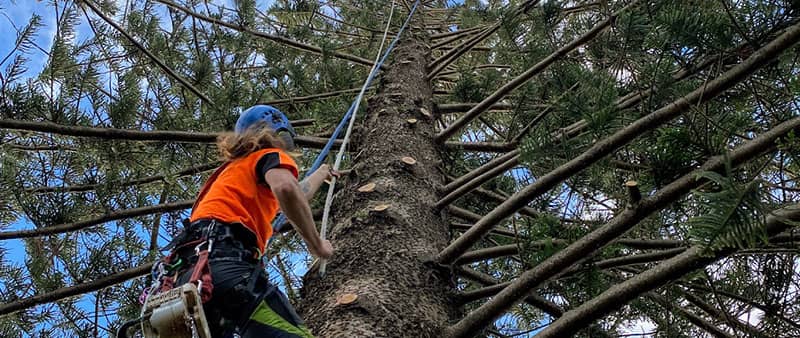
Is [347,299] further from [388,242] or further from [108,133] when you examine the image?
[108,133]

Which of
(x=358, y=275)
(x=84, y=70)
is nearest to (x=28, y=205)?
(x=84, y=70)

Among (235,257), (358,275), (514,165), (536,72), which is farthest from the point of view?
(536,72)

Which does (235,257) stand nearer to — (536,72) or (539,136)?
(539,136)

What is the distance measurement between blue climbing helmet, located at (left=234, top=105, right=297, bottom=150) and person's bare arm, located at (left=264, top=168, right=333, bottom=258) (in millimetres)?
348

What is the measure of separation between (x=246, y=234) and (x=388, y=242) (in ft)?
1.70

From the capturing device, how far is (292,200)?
174 centimetres

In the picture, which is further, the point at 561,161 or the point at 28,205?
the point at 28,205

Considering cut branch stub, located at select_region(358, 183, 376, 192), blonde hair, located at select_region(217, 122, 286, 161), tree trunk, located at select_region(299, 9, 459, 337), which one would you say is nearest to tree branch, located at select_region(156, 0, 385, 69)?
tree trunk, located at select_region(299, 9, 459, 337)

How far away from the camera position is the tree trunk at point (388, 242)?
1885 mm

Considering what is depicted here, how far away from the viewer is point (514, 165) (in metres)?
2.41

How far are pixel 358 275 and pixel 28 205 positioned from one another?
A: 1588mm

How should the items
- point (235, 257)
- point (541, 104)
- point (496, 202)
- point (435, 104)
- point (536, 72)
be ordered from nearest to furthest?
point (235, 257)
point (536, 72)
point (541, 104)
point (496, 202)
point (435, 104)

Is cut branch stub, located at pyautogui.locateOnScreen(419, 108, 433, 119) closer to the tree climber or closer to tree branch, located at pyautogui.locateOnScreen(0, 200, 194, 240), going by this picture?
tree branch, located at pyautogui.locateOnScreen(0, 200, 194, 240)

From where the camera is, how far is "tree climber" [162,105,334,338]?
67.1 inches
